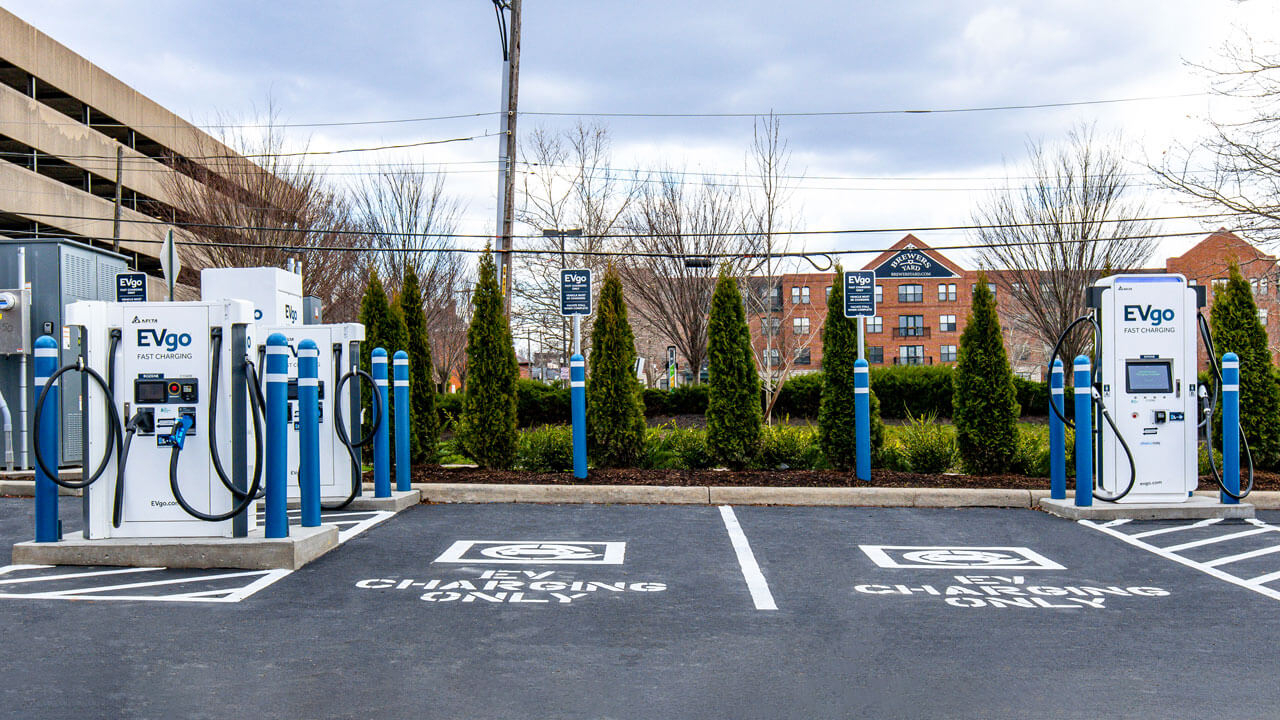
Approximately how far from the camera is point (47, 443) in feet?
22.3

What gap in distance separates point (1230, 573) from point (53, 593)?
8168mm

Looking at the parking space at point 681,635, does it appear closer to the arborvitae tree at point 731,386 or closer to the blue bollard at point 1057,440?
the blue bollard at point 1057,440

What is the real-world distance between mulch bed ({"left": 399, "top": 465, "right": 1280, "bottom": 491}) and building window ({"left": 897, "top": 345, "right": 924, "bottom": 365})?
55.7 metres

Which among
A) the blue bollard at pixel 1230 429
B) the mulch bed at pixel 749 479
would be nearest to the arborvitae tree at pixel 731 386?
Answer: the mulch bed at pixel 749 479

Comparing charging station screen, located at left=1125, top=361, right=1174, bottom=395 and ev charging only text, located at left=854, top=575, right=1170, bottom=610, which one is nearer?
ev charging only text, located at left=854, top=575, right=1170, bottom=610

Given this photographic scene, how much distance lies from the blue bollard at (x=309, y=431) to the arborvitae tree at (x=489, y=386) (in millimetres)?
5044

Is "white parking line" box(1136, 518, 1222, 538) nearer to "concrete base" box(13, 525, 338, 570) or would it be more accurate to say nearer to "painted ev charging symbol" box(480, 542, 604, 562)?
"painted ev charging symbol" box(480, 542, 604, 562)

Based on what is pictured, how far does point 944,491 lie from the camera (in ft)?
34.4

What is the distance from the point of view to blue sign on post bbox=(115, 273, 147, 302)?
44.3ft

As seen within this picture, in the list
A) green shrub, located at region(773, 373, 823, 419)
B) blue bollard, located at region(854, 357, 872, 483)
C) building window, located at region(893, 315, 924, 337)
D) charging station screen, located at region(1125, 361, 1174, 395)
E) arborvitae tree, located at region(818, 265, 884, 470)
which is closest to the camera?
charging station screen, located at region(1125, 361, 1174, 395)

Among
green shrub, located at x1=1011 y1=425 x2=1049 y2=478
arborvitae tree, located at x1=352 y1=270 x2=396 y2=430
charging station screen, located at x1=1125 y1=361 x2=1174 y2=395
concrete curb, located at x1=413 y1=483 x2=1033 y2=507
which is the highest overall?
arborvitae tree, located at x1=352 y1=270 x2=396 y2=430

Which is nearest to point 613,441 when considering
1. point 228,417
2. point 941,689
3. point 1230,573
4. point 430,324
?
point 228,417

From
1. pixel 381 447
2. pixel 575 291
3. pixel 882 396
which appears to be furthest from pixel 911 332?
pixel 381 447

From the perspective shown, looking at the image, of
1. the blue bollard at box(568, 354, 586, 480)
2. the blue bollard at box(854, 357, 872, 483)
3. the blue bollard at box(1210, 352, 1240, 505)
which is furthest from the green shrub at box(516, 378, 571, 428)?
the blue bollard at box(1210, 352, 1240, 505)
